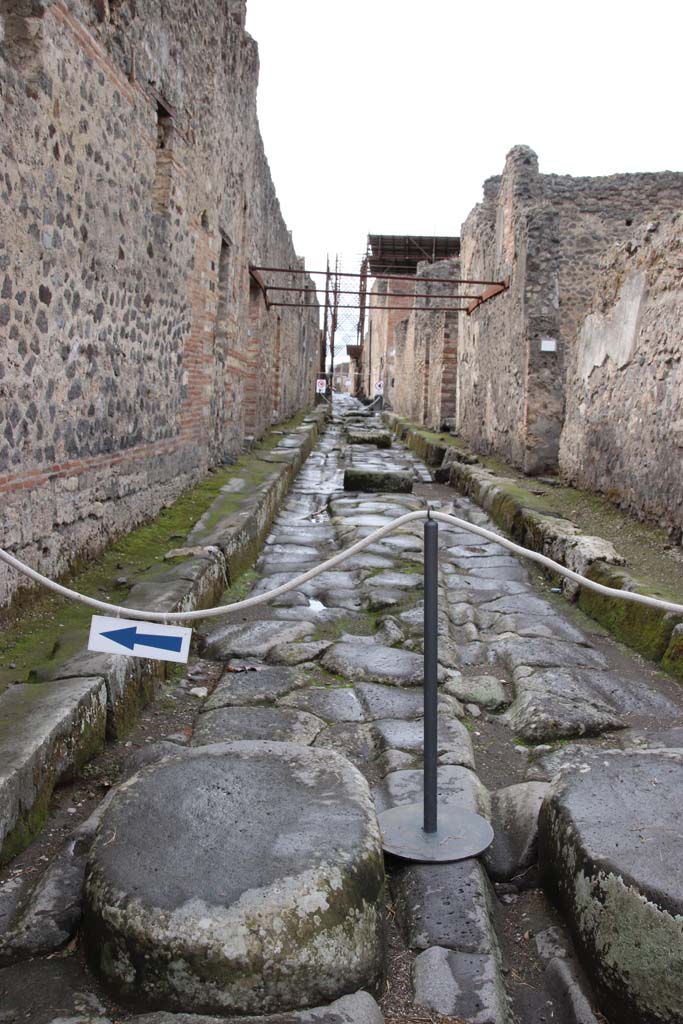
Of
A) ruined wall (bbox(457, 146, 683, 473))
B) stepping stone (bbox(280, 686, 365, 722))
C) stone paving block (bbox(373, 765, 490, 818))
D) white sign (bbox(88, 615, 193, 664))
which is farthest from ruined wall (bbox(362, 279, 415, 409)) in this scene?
white sign (bbox(88, 615, 193, 664))

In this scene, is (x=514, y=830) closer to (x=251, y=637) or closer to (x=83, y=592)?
(x=251, y=637)

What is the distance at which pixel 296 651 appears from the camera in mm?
4035

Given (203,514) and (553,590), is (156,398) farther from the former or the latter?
(553,590)

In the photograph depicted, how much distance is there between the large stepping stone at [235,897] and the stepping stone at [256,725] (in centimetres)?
83

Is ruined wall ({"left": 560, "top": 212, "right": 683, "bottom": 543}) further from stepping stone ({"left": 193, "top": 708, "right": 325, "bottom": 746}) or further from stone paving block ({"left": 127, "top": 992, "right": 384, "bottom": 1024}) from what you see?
→ stone paving block ({"left": 127, "top": 992, "right": 384, "bottom": 1024})

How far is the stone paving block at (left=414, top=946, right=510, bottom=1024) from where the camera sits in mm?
1755

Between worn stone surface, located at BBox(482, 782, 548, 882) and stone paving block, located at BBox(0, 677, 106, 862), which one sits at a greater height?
stone paving block, located at BBox(0, 677, 106, 862)

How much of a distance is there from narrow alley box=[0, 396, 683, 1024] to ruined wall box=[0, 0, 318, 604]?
146 cm

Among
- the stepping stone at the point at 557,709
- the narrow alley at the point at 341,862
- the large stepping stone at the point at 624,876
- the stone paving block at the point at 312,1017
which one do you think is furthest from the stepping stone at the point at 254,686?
the stone paving block at the point at 312,1017

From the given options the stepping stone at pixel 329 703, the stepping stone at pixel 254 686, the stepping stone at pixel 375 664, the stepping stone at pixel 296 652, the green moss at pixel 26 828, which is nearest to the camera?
the green moss at pixel 26 828

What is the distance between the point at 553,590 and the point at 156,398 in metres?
3.20

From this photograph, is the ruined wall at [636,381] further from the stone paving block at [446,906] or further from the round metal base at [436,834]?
the stone paving block at [446,906]

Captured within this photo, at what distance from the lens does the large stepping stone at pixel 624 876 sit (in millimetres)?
1740

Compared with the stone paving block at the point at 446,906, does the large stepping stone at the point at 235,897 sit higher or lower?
higher
